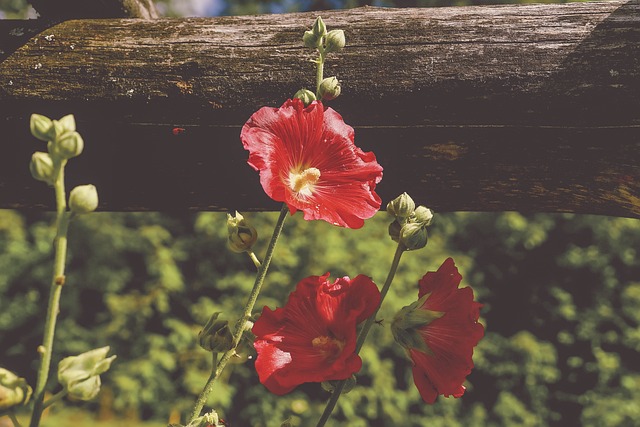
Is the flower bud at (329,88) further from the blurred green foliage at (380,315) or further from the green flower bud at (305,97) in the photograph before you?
the blurred green foliage at (380,315)

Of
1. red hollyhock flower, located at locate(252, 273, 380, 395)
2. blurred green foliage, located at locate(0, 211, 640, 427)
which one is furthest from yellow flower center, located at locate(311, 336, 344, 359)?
blurred green foliage, located at locate(0, 211, 640, 427)

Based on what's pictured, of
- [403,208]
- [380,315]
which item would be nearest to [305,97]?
[403,208]

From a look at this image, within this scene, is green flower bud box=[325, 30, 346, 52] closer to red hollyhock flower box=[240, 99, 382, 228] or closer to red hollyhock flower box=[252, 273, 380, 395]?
red hollyhock flower box=[240, 99, 382, 228]

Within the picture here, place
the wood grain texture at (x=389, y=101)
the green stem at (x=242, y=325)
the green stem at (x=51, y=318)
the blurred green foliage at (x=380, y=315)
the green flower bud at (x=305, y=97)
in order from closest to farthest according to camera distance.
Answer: the green stem at (x=51, y=318) → the green stem at (x=242, y=325) → the green flower bud at (x=305, y=97) → the wood grain texture at (x=389, y=101) → the blurred green foliage at (x=380, y=315)

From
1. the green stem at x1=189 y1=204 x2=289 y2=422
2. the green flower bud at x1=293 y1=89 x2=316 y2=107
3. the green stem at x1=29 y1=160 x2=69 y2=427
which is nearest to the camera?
the green stem at x1=29 y1=160 x2=69 y2=427

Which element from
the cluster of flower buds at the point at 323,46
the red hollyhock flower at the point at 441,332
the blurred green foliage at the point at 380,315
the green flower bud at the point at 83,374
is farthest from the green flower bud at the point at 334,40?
the blurred green foliage at the point at 380,315
